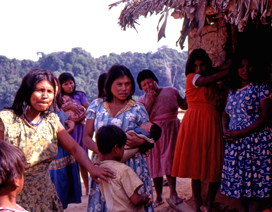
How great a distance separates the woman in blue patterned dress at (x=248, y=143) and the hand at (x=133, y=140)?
139cm

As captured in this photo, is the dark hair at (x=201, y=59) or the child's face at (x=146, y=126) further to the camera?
the dark hair at (x=201, y=59)

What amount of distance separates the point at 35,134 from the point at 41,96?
298 millimetres

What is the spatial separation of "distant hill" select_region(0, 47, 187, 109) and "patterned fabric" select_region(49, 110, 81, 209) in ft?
107

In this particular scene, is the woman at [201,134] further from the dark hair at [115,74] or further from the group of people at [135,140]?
the dark hair at [115,74]

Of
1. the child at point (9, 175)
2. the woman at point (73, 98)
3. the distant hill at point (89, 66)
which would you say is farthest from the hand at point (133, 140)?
the distant hill at point (89, 66)

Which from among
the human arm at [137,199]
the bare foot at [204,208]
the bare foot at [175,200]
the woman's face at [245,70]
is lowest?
the bare foot at [175,200]

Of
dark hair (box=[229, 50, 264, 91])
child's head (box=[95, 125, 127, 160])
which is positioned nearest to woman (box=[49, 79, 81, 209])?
child's head (box=[95, 125, 127, 160])

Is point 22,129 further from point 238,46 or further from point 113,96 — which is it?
point 238,46

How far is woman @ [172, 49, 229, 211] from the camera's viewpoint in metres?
4.01

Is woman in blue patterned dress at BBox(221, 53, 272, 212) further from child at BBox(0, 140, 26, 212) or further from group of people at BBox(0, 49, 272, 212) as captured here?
child at BBox(0, 140, 26, 212)

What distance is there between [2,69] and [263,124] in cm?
4232

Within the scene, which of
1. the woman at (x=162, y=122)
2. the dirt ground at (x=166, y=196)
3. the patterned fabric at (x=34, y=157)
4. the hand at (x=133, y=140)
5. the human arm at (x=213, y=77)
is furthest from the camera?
the woman at (x=162, y=122)

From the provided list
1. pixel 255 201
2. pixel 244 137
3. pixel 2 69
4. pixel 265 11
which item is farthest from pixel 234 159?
pixel 2 69

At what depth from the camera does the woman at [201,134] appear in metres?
4.01
